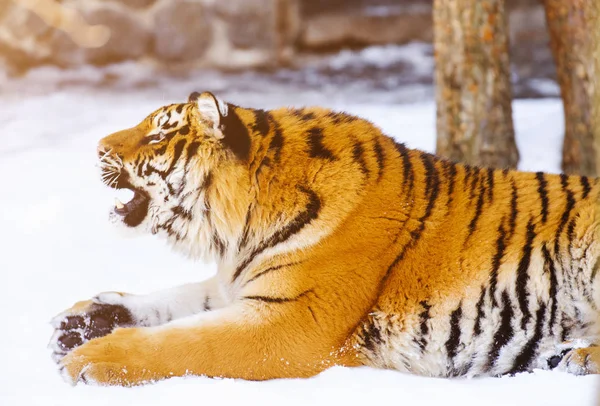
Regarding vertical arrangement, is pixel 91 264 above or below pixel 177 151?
below

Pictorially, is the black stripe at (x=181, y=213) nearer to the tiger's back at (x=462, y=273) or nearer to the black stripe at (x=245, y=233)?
the black stripe at (x=245, y=233)

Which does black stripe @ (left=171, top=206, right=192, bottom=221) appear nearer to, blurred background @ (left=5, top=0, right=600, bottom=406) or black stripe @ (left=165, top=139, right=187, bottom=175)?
black stripe @ (left=165, top=139, right=187, bottom=175)

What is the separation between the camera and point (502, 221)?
1.64m

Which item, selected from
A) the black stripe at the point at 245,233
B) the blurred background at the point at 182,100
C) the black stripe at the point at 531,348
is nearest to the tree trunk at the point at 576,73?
the blurred background at the point at 182,100

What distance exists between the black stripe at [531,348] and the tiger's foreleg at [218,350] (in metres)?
0.35

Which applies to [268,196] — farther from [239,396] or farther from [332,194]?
[239,396]

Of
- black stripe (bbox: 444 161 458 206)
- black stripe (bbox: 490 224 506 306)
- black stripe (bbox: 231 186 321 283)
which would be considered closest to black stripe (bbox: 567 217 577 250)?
black stripe (bbox: 490 224 506 306)

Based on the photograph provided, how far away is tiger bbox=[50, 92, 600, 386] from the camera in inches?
59.7

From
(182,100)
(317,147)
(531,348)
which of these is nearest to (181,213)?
(317,147)

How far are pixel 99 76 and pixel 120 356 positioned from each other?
2596mm

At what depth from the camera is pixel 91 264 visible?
2021 mm

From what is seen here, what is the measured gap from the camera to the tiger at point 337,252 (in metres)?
1.52

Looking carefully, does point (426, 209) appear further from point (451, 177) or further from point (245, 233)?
point (245, 233)

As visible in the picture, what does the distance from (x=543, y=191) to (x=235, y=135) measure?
0.64 meters
